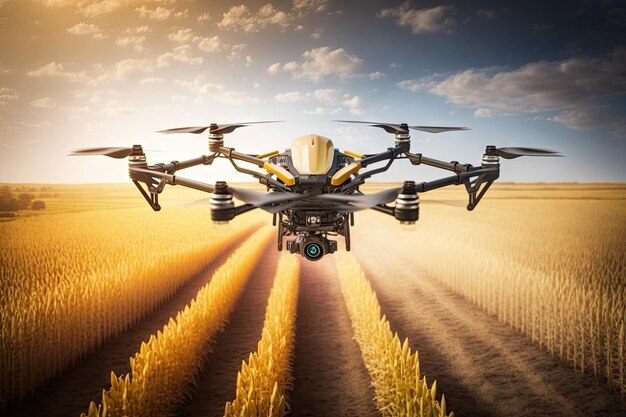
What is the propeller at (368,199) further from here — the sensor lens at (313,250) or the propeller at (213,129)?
the propeller at (213,129)

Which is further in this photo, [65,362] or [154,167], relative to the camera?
[65,362]

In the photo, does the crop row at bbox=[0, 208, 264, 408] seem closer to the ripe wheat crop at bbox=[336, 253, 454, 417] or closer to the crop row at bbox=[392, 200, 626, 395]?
the ripe wheat crop at bbox=[336, 253, 454, 417]

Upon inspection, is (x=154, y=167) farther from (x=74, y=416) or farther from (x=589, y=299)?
(x=589, y=299)

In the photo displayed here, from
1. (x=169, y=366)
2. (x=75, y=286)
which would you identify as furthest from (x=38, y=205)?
(x=169, y=366)

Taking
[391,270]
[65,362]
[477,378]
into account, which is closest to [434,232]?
[391,270]

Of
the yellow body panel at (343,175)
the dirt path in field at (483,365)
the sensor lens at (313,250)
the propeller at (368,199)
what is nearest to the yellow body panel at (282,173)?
the yellow body panel at (343,175)

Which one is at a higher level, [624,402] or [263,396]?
[263,396]
